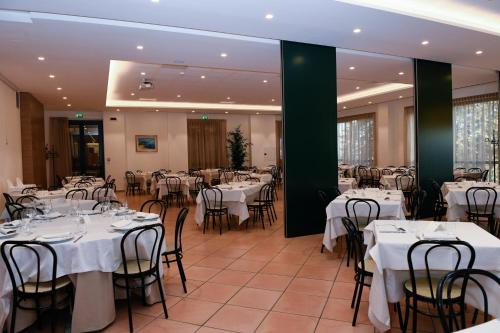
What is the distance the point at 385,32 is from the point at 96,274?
5.31 metres

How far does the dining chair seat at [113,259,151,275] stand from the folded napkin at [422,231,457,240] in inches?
94.4

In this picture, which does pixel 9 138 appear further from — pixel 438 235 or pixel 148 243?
pixel 438 235

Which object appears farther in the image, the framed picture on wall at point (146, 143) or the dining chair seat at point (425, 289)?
the framed picture on wall at point (146, 143)

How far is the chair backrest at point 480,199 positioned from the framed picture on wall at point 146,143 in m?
11.9

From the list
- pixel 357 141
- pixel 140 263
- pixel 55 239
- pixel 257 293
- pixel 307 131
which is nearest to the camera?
pixel 55 239

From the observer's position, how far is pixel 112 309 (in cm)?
322

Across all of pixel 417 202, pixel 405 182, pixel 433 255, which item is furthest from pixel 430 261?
pixel 405 182

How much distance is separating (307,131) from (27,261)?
4.63 metres

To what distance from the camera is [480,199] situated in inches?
230

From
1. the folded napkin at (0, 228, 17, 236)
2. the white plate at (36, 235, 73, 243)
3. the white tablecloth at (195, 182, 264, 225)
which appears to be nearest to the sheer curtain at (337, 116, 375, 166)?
the white tablecloth at (195, 182, 264, 225)

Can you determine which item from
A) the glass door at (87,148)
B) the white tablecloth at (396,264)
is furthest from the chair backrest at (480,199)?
the glass door at (87,148)

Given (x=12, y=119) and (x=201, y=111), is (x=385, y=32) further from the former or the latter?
(x=201, y=111)

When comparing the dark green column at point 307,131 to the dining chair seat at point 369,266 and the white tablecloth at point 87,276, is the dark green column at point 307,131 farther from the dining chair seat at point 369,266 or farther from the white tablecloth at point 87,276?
the white tablecloth at point 87,276

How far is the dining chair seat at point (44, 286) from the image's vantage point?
9.40 ft
